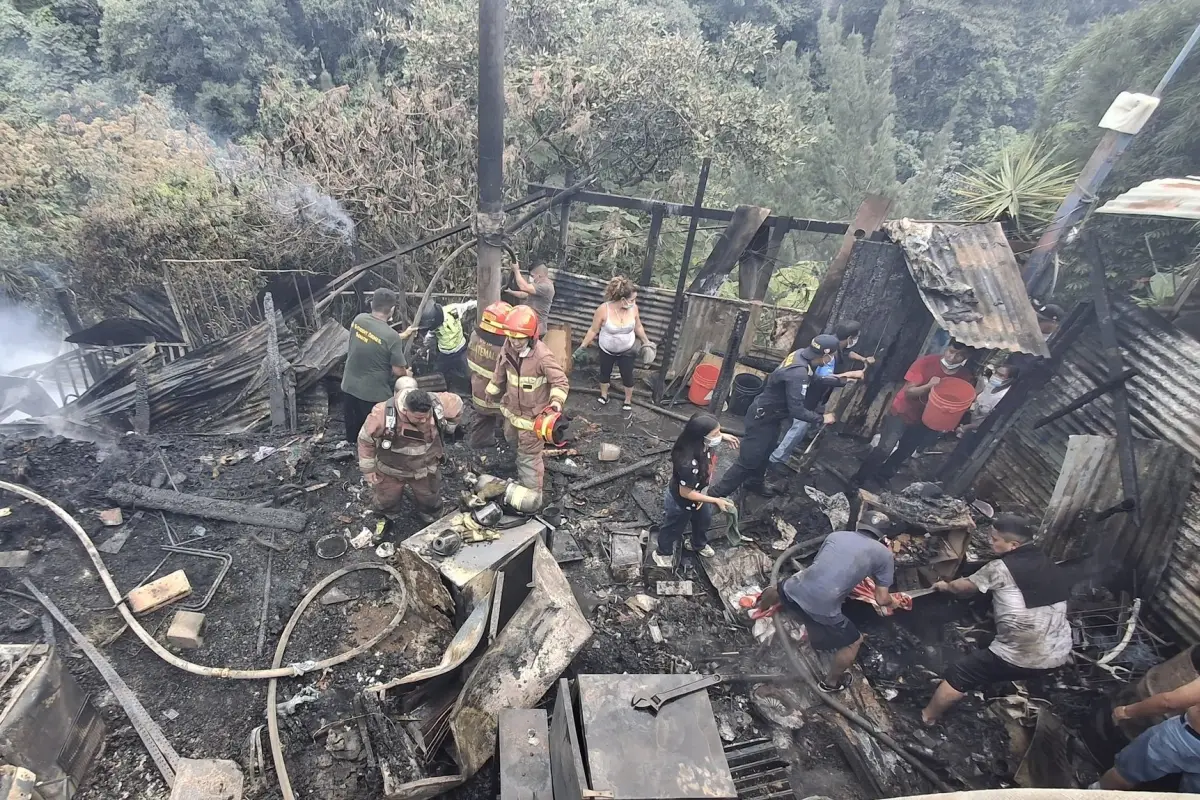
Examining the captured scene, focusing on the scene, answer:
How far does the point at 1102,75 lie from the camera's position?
29.0 feet

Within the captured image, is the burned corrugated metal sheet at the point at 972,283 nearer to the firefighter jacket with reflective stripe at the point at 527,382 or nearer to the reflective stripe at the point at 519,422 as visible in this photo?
the firefighter jacket with reflective stripe at the point at 527,382

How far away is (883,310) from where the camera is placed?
629cm

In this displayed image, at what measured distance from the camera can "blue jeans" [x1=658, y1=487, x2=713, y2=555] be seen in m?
4.85

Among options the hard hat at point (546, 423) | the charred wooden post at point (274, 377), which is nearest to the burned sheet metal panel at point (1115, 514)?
the hard hat at point (546, 423)

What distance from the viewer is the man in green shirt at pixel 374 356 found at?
5.38 metres

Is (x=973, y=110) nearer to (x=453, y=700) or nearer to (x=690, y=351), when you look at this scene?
(x=690, y=351)

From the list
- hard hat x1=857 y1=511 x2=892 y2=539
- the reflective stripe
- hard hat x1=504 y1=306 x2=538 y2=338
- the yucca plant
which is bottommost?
the reflective stripe

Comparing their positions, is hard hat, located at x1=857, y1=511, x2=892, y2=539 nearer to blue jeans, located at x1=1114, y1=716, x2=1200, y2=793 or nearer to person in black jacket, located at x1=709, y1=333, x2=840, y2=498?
person in black jacket, located at x1=709, y1=333, x2=840, y2=498

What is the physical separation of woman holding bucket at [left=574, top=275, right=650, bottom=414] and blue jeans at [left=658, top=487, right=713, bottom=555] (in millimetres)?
2376

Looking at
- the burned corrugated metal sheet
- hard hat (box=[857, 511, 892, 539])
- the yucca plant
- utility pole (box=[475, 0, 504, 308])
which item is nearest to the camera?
hard hat (box=[857, 511, 892, 539])

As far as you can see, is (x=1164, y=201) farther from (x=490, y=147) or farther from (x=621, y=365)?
(x=490, y=147)

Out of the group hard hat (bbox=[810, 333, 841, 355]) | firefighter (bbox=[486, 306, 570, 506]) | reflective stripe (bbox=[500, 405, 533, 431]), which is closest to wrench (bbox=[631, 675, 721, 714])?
firefighter (bbox=[486, 306, 570, 506])

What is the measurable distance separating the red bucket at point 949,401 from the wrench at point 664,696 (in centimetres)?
429

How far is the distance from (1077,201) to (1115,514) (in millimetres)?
3070
